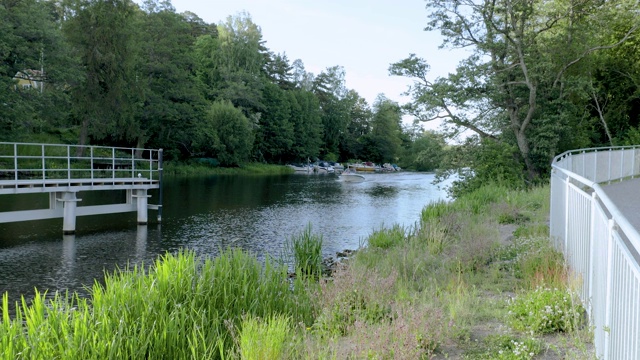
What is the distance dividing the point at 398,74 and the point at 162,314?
84.3ft

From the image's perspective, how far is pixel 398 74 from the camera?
96.2 feet

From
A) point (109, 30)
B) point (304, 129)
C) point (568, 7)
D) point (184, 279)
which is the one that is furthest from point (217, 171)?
point (184, 279)

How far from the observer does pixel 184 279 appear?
620 cm

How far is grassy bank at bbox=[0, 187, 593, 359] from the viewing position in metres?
4.53

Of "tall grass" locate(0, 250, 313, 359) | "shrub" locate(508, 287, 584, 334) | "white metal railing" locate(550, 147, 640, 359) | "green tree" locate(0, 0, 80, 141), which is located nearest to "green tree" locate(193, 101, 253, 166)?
"green tree" locate(0, 0, 80, 141)

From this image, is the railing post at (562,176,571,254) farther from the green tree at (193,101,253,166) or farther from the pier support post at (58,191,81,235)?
the green tree at (193,101,253,166)

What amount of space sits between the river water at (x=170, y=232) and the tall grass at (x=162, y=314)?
1457mm

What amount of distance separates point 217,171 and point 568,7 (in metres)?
42.0

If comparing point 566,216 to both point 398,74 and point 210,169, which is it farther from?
point 210,169

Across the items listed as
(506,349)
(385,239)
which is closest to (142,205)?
(385,239)

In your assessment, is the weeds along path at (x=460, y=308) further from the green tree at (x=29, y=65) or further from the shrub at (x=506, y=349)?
the green tree at (x=29, y=65)

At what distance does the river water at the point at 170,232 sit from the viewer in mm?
12656

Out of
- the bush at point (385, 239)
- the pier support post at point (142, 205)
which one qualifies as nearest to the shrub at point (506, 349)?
the bush at point (385, 239)

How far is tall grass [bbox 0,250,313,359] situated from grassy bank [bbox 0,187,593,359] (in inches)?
0.6
